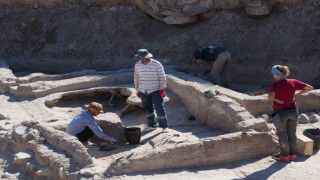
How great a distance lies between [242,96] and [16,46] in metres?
8.12

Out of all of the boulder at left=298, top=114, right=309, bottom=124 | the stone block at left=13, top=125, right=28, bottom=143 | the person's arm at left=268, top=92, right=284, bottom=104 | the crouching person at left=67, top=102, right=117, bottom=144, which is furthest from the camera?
the boulder at left=298, top=114, right=309, bottom=124

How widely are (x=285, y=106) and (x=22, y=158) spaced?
4.06 m

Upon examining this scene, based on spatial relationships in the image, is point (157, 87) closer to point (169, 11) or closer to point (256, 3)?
point (169, 11)

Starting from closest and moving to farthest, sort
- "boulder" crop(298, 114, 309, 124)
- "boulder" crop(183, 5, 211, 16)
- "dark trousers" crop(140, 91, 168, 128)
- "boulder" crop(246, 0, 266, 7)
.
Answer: "dark trousers" crop(140, 91, 168, 128) < "boulder" crop(298, 114, 309, 124) < "boulder" crop(246, 0, 266, 7) < "boulder" crop(183, 5, 211, 16)

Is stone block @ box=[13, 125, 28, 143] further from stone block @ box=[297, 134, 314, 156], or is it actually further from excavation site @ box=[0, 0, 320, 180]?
stone block @ box=[297, 134, 314, 156]

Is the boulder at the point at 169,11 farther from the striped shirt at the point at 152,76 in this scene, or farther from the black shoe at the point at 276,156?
the black shoe at the point at 276,156

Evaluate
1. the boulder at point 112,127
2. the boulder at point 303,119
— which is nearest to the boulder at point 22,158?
the boulder at point 112,127

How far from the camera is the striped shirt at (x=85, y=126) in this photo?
8.02m

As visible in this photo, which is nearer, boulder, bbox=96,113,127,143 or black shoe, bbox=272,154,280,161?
black shoe, bbox=272,154,280,161

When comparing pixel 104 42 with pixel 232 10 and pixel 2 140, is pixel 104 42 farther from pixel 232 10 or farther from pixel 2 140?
pixel 2 140

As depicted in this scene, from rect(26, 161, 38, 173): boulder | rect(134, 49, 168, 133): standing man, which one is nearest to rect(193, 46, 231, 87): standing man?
rect(134, 49, 168, 133): standing man

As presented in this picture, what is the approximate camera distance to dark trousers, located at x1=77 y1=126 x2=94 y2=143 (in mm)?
8133

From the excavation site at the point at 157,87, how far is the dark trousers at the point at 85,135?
8.5 inches

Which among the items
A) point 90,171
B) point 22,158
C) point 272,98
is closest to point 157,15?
point 22,158
